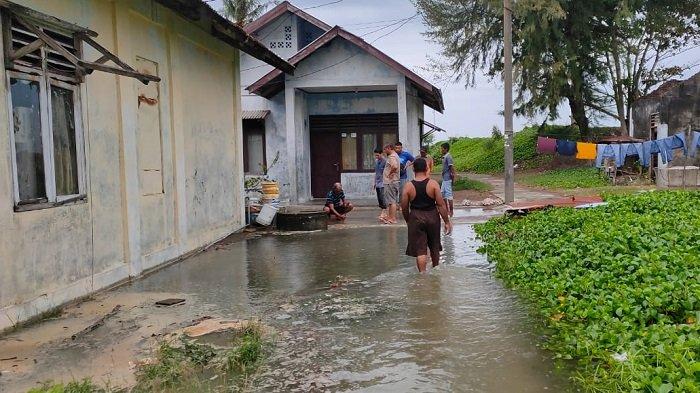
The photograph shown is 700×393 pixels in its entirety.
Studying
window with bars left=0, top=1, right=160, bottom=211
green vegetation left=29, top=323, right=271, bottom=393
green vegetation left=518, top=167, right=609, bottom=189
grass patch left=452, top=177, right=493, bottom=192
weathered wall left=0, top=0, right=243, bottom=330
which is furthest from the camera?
green vegetation left=518, top=167, right=609, bottom=189

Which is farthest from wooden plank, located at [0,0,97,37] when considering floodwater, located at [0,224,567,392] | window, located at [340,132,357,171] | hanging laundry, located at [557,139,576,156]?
hanging laundry, located at [557,139,576,156]

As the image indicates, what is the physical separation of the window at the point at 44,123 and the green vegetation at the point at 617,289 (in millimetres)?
5429

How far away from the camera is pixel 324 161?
68.5 feet

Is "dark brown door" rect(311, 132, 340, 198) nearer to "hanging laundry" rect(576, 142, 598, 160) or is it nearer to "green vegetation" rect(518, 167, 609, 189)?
"green vegetation" rect(518, 167, 609, 189)

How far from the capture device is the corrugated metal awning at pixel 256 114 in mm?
19391

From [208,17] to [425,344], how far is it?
23.1 ft

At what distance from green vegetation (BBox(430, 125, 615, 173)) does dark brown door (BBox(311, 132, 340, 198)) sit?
492 inches

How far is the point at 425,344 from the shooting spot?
544 centimetres

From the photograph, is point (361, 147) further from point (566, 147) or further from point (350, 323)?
point (350, 323)

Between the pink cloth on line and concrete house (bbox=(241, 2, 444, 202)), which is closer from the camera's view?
concrete house (bbox=(241, 2, 444, 202))

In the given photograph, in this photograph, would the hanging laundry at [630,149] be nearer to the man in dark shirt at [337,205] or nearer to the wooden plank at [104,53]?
the man in dark shirt at [337,205]

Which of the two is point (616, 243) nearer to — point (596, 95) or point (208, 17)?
point (208, 17)

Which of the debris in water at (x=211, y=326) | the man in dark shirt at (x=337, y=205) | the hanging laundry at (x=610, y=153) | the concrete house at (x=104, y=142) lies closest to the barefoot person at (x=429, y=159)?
the man in dark shirt at (x=337, y=205)

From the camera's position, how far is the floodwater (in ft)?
15.4
